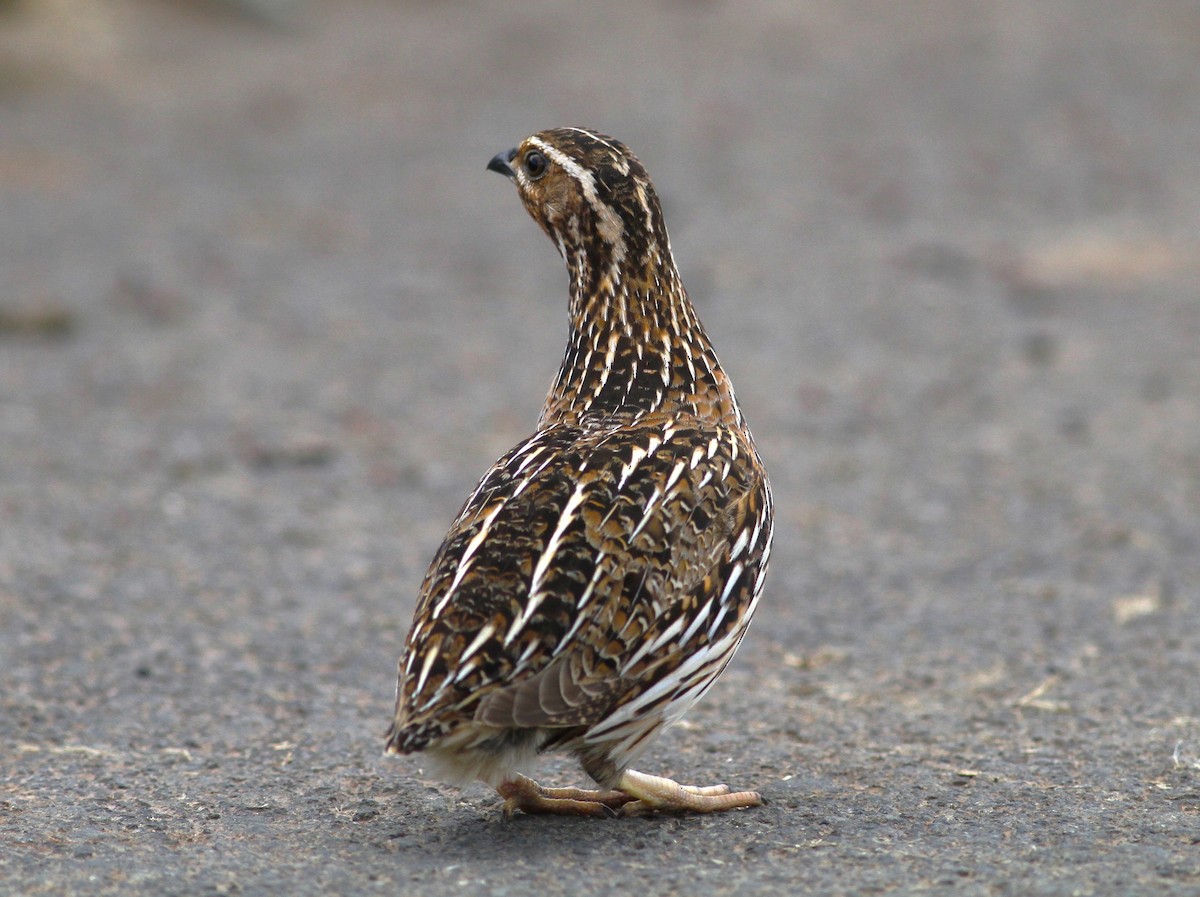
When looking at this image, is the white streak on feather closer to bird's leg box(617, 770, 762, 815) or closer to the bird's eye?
bird's leg box(617, 770, 762, 815)

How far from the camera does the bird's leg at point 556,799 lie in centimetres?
545

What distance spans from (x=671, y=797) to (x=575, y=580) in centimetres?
101

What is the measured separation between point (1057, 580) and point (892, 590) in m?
0.92

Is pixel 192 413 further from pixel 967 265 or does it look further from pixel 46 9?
pixel 46 9

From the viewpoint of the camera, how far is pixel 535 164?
20.4 feet

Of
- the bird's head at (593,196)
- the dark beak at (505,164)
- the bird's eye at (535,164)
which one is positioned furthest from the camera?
the dark beak at (505,164)

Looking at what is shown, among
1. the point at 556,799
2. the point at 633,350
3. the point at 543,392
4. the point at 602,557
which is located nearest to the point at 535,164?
the point at 633,350

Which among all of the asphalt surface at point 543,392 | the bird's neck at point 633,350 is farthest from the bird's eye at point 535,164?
the asphalt surface at point 543,392

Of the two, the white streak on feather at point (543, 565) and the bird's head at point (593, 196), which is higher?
the bird's head at point (593, 196)

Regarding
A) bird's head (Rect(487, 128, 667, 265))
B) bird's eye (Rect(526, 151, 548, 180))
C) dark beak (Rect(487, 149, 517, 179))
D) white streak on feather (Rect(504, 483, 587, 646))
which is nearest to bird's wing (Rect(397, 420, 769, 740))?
white streak on feather (Rect(504, 483, 587, 646))

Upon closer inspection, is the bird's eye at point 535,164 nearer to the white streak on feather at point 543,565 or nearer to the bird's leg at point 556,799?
the white streak on feather at point 543,565

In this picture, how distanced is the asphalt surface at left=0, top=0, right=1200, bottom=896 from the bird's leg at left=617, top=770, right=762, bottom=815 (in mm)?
80

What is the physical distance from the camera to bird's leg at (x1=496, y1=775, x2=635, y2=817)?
5.45 metres

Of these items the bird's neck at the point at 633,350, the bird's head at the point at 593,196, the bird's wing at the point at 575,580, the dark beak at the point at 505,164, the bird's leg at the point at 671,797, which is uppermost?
the dark beak at the point at 505,164
